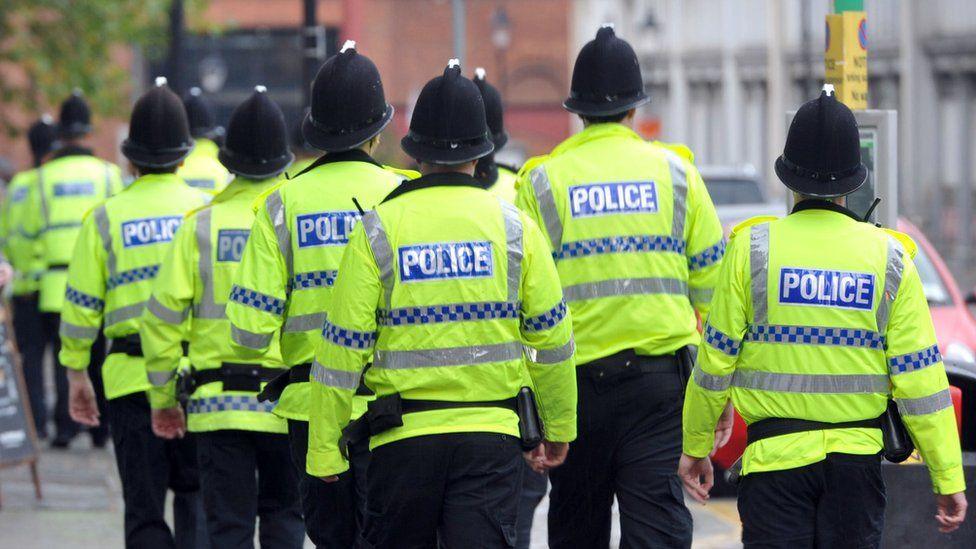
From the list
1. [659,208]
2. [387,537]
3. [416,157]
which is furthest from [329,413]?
[659,208]

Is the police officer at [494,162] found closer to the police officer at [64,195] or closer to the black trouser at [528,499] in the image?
the black trouser at [528,499]

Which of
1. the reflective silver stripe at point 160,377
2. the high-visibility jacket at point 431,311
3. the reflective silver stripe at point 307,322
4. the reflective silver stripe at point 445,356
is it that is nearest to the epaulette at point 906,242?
the high-visibility jacket at point 431,311

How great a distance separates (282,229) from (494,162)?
217 centimetres

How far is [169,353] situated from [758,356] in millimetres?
2469

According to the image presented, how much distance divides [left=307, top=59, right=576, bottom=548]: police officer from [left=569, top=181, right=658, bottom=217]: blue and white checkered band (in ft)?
3.47

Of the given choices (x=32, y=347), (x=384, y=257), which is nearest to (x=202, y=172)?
(x=32, y=347)

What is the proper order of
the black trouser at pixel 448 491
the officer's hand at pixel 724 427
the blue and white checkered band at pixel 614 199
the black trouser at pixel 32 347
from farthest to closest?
the black trouser at pixel 32 347, the blue and white checkered band at pixel 614 199, the officer's hand at pixel 724 427, the black trouser at pixel 448 491

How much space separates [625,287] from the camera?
20.1ft

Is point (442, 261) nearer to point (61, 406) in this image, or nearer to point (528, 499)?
point (528, 499)

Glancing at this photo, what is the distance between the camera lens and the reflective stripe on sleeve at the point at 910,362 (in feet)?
16.7

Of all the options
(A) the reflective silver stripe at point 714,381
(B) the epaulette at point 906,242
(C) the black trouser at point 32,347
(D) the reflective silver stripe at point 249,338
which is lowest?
(C) the black trouser at point 32,347

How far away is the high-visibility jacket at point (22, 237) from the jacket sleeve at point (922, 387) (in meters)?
7.87

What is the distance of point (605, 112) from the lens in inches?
251

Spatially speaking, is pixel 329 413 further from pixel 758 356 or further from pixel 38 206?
pixel 38 206
